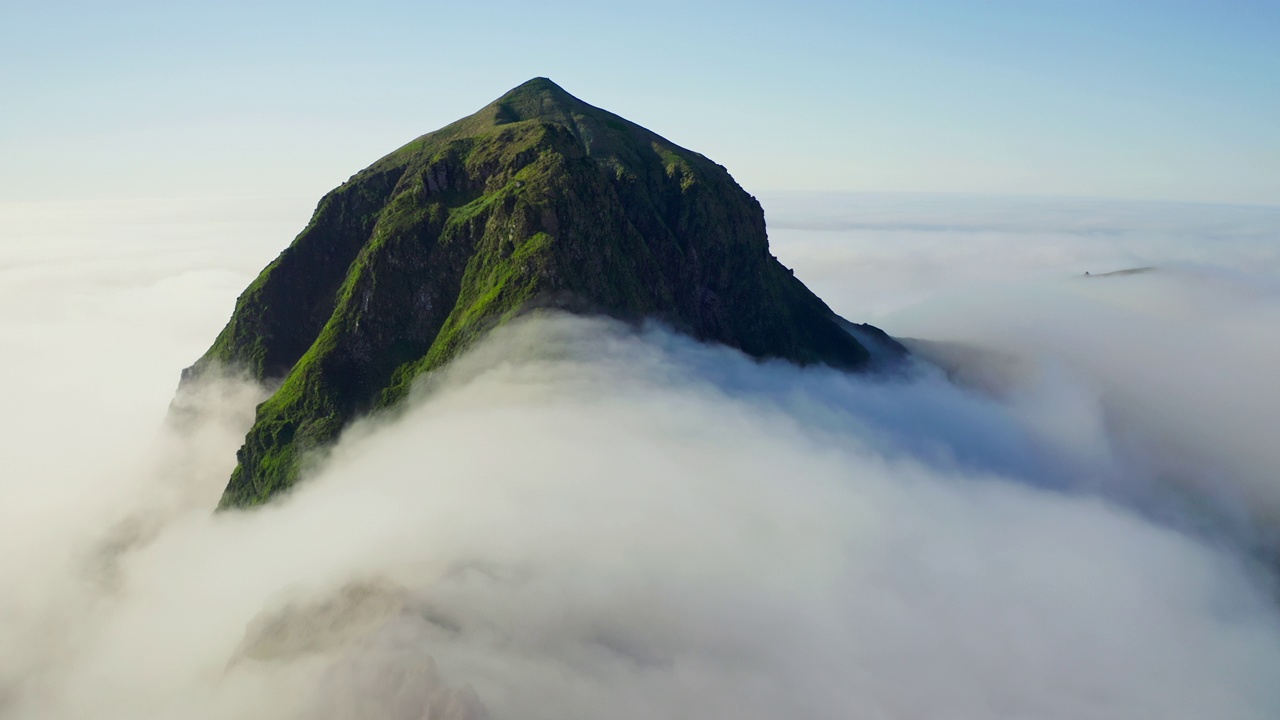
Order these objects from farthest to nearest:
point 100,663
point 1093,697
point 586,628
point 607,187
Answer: point 607,187
point 100,663
point 1093,697
point 586,628

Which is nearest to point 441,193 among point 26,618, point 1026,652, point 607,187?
point 607,187

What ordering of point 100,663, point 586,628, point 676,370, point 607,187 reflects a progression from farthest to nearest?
point 607,187 < point 676,370 < point 100,663 < point 586,628

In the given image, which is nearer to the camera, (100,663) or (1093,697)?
(1093,697)

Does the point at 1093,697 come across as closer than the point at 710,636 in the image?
No

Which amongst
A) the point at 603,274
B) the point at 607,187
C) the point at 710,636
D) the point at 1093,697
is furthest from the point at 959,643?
the point at 607,187

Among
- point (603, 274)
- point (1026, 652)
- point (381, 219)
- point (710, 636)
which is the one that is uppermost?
point (381, 219)

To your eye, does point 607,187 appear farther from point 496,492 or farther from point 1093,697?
point 1093,697

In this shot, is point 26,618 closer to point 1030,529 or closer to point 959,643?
point 959,643

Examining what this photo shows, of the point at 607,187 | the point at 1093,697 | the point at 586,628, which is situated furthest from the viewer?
the point at 607,187

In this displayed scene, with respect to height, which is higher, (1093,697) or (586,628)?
(586,628)
